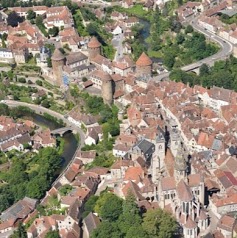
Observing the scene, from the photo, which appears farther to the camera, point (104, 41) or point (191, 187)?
point (104, 41)

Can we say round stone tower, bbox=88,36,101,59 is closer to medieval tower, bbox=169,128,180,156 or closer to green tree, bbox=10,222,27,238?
medieval tower, bbox=169,128,180,156

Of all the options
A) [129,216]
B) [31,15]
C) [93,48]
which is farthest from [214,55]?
[129,216]

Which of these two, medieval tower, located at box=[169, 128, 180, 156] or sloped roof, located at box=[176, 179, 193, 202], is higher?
sloped roof, located at box=[176, 179, 193, 202]

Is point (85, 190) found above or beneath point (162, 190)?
beneath

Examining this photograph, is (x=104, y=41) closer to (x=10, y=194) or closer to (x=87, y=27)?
(x=87, y=27)

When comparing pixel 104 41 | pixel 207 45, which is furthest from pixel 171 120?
pixel 104 41

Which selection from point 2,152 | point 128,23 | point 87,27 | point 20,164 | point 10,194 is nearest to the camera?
point 10,194

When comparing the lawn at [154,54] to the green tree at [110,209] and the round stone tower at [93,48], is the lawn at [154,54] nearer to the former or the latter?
the round stone tower at [93,48]

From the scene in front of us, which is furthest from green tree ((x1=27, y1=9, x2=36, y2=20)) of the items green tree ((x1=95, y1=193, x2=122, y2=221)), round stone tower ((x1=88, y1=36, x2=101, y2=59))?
green tree ((x1=95, y1=193, x2=122, y2=221))
